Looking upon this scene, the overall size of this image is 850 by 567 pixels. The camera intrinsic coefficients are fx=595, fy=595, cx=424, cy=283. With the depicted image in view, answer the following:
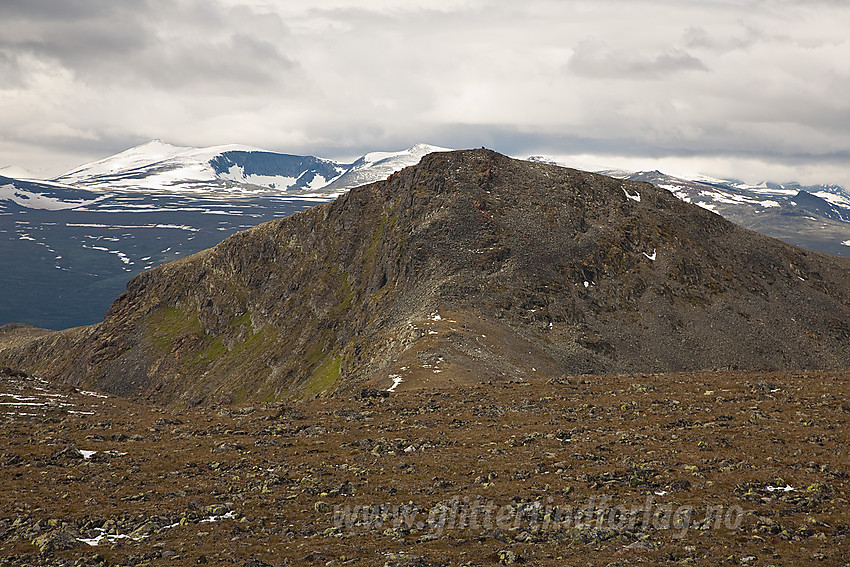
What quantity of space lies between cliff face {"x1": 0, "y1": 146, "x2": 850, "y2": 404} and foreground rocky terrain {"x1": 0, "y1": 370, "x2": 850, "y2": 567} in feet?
81.9

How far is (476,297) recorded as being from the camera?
106438 mm

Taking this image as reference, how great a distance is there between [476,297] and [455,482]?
74044mm

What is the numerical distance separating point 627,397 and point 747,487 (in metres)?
22.8

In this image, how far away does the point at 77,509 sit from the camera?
100 ft

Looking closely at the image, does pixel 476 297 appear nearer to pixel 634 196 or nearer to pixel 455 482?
pixel 634 196

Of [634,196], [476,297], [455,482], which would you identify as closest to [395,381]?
[455,482]

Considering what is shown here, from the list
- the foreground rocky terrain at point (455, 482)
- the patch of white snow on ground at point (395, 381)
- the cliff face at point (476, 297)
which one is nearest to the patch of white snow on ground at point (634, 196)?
the cliff face at point (476, 297)

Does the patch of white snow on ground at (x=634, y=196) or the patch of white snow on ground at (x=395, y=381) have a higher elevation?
the patch of white snow on ground at (x=634, y=196)

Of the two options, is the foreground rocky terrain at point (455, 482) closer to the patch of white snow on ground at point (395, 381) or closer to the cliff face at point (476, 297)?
the patch of white snow on ground at point (395, 381)

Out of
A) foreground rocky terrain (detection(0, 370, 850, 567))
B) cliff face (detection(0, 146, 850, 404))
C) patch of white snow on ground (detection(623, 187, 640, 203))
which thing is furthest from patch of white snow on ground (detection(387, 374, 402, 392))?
patch of white snow on ground (detection(623, 187, 640, 203))

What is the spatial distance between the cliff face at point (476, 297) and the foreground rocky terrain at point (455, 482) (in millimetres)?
24954

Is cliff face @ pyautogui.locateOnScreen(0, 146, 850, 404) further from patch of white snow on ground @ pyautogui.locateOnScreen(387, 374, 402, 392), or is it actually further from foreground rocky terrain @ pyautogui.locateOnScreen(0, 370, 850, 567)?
foreground rocky terrain @ pyautogui.locateOnScreen(0, 370, 850, 567)

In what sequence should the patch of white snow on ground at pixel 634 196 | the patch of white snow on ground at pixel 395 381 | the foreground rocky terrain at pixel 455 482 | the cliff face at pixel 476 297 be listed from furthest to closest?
the patch of white snow on ground at pixel 634 196, the cliff face at pixel 476 297, the patch of white snow on ground at pixel 395 381, the foreground rocky terrain at pixel 455 482

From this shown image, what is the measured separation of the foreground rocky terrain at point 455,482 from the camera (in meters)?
24.3
